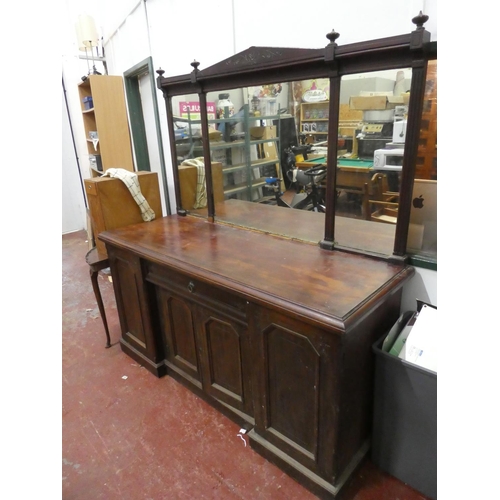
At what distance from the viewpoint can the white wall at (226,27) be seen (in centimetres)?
140

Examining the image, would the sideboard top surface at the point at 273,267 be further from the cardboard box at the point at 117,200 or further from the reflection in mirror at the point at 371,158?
the cardboard box at the point at 117,200

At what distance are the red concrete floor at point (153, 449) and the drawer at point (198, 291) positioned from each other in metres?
0.65

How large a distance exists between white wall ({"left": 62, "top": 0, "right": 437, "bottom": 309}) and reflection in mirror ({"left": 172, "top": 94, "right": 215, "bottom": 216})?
0.30m

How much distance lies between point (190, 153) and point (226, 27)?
759 millimetres

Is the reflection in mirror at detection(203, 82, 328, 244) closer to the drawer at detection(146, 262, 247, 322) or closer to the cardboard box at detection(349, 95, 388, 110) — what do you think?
the cardboard box at detection(349, 95, 388, 110)

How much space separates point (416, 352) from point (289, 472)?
0.74m

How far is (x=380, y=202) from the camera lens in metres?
1.64

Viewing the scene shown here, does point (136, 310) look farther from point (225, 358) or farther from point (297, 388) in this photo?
point (297, 388)

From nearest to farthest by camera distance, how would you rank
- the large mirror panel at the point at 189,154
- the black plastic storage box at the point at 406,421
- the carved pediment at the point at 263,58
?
the black plastic storage box at the point at 406,421
the carved pediment at the point at 263,58
the large mirror panel at the point at 189,154

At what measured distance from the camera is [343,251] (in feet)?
5.36

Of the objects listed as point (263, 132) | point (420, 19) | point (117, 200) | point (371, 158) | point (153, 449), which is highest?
point (420, 19)

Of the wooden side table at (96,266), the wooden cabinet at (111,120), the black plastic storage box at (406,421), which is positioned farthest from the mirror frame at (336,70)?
the wooden cabinet at (111,120)

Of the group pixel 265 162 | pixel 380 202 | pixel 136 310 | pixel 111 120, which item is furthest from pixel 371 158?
pixel 111 120
